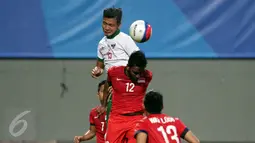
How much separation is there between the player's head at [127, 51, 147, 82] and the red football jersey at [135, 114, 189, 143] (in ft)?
2.55

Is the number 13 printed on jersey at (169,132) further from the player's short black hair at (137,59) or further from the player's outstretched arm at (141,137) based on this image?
the player's short black hair at (137,59)

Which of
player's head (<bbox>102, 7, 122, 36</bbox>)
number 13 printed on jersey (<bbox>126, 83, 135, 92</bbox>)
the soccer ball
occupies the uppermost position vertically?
player's head (<bbox>102, 7, 122, 36</bbox>)

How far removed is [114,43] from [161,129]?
160cm

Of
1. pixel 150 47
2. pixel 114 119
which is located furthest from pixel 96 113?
pixel 150 47

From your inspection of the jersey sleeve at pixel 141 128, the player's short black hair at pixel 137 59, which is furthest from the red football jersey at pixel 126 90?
the jersey sleeve at pixel 141 128

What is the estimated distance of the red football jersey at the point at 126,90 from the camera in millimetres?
8531

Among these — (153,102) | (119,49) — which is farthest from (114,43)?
(153,102)

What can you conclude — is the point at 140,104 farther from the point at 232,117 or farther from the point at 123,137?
the point at 232,117

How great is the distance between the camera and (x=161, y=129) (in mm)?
7680

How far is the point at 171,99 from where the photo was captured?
1370cm

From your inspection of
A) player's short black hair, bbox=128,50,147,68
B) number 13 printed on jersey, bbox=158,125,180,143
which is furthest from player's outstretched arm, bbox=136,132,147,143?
player's short black hair, bbox=128,50,147,68

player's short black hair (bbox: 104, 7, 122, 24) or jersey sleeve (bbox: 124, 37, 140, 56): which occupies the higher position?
player's short black hair (bbox: 104, 7, 122, 24)

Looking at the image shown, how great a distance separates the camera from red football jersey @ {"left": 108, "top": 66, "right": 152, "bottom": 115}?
853 cm

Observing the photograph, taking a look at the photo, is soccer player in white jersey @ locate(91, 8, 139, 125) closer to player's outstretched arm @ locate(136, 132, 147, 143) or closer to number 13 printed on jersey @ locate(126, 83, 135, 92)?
number 13 printed on jersey @ locate(126, 83, 135, 92)
